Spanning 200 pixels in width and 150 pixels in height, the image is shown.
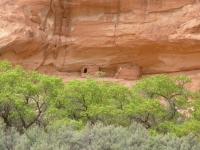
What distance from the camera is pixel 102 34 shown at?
23.2 meters

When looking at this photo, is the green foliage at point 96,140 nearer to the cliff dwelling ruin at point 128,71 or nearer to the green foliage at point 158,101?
the green foliage at point 158,101

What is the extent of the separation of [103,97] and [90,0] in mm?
7379

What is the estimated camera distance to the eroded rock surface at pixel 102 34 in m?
21.9

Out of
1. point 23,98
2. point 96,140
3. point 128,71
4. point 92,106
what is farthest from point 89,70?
point 96,140

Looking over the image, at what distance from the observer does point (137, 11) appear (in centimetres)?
2242

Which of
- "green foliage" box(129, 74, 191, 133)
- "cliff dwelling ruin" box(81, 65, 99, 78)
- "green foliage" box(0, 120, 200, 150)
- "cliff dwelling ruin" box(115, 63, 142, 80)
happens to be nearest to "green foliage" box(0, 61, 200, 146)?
"green foliage" box(129, 74, 191, 133)

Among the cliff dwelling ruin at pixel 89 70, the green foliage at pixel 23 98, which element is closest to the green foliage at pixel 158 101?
the green foliage at pixel 23 98

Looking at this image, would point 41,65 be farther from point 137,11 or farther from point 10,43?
point 137,11

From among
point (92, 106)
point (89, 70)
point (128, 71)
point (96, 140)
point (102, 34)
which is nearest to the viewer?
point (96, 140)

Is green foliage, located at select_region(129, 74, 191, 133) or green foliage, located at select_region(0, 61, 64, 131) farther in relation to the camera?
green foliage, located at select_region(0, 61, 64, 131)

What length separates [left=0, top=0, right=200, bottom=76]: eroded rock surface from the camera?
2186cm

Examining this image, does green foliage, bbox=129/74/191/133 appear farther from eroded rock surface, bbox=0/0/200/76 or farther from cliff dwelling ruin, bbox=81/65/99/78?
cliff dwelling ruin, bbox=81/65/99/78

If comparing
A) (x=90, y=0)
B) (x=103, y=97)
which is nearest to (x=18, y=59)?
(x=90, y=0)

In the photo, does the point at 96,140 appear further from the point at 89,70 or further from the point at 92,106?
the point at 89,70
